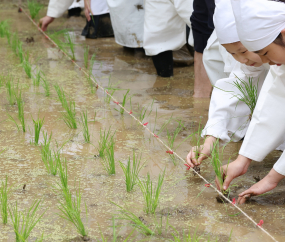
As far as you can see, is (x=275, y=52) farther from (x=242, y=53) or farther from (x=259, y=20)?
(x=242, y=53)

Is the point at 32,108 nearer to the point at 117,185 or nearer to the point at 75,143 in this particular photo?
the point at 75,143

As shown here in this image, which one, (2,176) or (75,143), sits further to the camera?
(75,143)

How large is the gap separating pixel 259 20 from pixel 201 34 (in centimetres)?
167

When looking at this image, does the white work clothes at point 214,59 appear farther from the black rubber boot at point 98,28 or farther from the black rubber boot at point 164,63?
the black rubber boot at point 98,28

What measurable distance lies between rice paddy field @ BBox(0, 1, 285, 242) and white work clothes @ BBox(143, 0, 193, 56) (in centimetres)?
33

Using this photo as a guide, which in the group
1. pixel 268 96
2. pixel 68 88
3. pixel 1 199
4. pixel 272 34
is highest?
pixel 272 34

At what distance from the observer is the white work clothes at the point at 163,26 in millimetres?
3727

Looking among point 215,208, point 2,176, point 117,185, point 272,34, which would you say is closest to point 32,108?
point 2,176

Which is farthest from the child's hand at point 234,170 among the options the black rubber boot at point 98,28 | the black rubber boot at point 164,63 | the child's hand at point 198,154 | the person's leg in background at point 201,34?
the black rubber boot at point 98,28

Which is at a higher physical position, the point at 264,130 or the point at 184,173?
the point at 264,130

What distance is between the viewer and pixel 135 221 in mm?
1623

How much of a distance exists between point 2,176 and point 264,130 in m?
1.29

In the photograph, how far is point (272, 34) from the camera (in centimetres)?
171

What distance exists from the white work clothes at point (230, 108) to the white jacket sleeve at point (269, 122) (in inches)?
9.8
